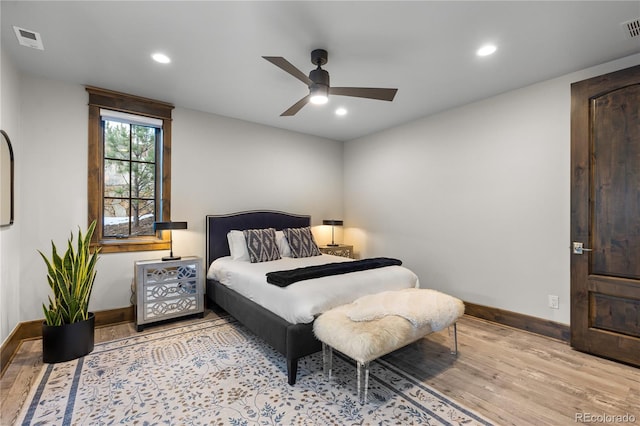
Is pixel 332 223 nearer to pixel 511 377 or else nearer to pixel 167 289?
pixel 167 289

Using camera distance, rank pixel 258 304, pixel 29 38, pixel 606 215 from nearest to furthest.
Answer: pixel 29 38 < pixel 606 215 < pixel 258 304

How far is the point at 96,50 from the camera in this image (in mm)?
2598

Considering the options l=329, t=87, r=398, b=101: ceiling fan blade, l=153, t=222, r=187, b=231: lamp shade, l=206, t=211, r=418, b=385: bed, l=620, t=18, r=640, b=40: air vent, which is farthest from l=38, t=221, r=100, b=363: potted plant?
l=620, t=18, r=640, b=40: air vent

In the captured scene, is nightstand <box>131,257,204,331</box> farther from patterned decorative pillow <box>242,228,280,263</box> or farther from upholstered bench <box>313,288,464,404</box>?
upholstered bench <box>313,288,464,404</box>

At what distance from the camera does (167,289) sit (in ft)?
11.2

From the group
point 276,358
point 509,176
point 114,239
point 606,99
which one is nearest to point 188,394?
point 276,358

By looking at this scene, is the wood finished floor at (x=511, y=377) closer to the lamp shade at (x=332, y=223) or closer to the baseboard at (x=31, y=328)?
the baseboard at (x=31, y=328)

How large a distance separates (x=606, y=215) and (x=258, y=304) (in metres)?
3.27

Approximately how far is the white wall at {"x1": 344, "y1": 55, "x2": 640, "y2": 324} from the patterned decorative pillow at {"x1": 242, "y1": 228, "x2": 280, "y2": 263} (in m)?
1.87

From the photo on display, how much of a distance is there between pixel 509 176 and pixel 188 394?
3.77m

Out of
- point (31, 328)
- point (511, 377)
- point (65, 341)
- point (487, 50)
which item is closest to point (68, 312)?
point (65, 341)

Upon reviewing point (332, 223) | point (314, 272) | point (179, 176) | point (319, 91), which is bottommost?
point (314, 272)

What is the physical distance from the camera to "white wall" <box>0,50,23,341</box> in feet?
8.14

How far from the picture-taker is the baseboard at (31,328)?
247 cm
